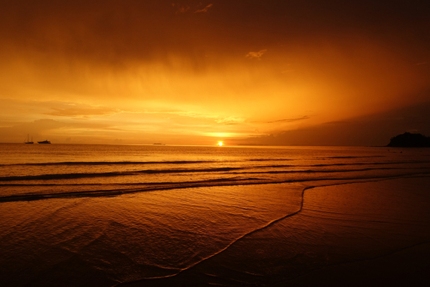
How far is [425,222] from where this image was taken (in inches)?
334

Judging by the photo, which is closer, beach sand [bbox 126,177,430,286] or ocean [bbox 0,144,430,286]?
beach sand [bbox 126,177,430,286]

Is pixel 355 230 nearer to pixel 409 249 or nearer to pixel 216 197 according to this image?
pixel 409 249

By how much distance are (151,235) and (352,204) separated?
9.52 metres

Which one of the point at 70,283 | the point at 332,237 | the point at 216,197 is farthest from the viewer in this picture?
the point at 216,197

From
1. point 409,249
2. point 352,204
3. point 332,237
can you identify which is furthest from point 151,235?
point 352,204

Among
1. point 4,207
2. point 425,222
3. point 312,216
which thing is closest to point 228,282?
point 312,216

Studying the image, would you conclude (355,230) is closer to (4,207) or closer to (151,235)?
(151,235)

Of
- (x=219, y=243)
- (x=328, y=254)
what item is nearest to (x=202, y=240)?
(x=219, y=243)

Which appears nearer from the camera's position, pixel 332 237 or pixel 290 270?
pixel 290 270

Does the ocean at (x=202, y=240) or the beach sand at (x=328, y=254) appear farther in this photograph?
the ocean at (x=202, y=240)

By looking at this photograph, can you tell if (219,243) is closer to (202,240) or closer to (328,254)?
(202,240)

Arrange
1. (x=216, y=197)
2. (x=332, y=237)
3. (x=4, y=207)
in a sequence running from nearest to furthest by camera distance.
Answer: (x=332, y=237) → (x=4, y=207) → (x=216, y=197)

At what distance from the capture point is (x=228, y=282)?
439 centimetres

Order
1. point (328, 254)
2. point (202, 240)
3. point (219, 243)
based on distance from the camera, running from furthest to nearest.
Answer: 1. point (202, 240)
2. point (219, 243)
3. point (328, 254)
